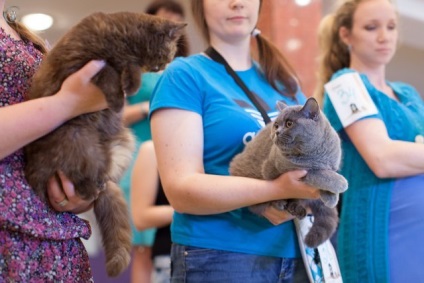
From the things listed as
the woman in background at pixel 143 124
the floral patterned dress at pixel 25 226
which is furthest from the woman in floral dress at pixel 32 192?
the woman in background at pixel 143 124

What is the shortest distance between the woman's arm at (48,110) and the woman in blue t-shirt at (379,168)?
2.74 feet

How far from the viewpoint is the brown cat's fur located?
112cm

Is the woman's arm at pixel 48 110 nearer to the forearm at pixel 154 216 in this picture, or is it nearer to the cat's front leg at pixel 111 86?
the cat's front leg at pixel 111 86

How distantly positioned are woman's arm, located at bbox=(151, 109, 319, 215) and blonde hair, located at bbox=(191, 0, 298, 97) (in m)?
0.30

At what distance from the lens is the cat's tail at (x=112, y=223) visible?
4.21ft

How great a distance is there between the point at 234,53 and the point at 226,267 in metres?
0.55

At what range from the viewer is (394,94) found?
1934mm

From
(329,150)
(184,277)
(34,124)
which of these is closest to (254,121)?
(329,150)

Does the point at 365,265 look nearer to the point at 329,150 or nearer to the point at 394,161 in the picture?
the point at 394,161

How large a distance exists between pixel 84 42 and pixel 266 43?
66 centimetres

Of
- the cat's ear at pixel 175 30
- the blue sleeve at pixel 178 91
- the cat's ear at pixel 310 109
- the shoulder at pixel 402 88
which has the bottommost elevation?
the shoulder at pixel 402 88

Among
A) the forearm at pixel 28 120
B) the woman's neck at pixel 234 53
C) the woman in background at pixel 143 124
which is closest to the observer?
the forearm at pixel 28 120

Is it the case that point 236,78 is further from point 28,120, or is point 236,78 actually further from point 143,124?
point 143,124

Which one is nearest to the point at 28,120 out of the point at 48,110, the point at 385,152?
the point at 48,110
